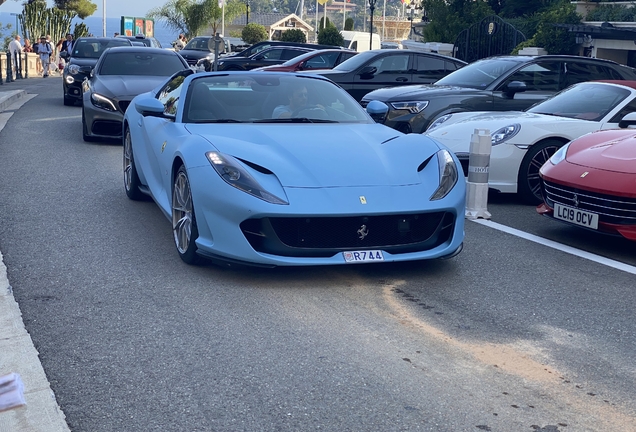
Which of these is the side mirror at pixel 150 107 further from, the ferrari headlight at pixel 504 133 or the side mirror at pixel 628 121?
the side mirror at pixel 628 121

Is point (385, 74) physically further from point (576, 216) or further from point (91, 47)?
point (576, 216)

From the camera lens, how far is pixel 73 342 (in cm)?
450

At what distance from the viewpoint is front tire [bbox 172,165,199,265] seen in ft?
19.2

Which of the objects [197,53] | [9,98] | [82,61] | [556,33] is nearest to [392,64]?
[82,61]

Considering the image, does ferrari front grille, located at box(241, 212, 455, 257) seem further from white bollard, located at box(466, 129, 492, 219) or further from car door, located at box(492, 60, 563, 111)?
car door, located at box(492, 60, 563, 111)

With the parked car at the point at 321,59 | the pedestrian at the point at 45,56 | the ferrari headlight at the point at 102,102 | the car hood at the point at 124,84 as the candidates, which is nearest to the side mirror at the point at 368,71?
the car hood at the point at 124,84

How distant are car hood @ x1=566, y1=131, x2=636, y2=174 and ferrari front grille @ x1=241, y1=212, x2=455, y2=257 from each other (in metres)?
2.03

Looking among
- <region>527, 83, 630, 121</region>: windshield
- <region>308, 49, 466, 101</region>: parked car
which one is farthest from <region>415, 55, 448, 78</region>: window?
<region>527, 83, 630, 121</region>: windshield

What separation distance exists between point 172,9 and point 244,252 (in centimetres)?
7147

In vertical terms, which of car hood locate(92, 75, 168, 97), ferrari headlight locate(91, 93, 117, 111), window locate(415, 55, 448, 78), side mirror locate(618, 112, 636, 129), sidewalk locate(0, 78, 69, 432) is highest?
window locate(415, 55, 448, 78)

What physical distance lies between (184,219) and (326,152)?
1079 millimetres

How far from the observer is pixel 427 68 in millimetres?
16625

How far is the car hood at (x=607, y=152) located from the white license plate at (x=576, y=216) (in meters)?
0.38

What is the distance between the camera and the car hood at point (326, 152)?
18.6 ft
